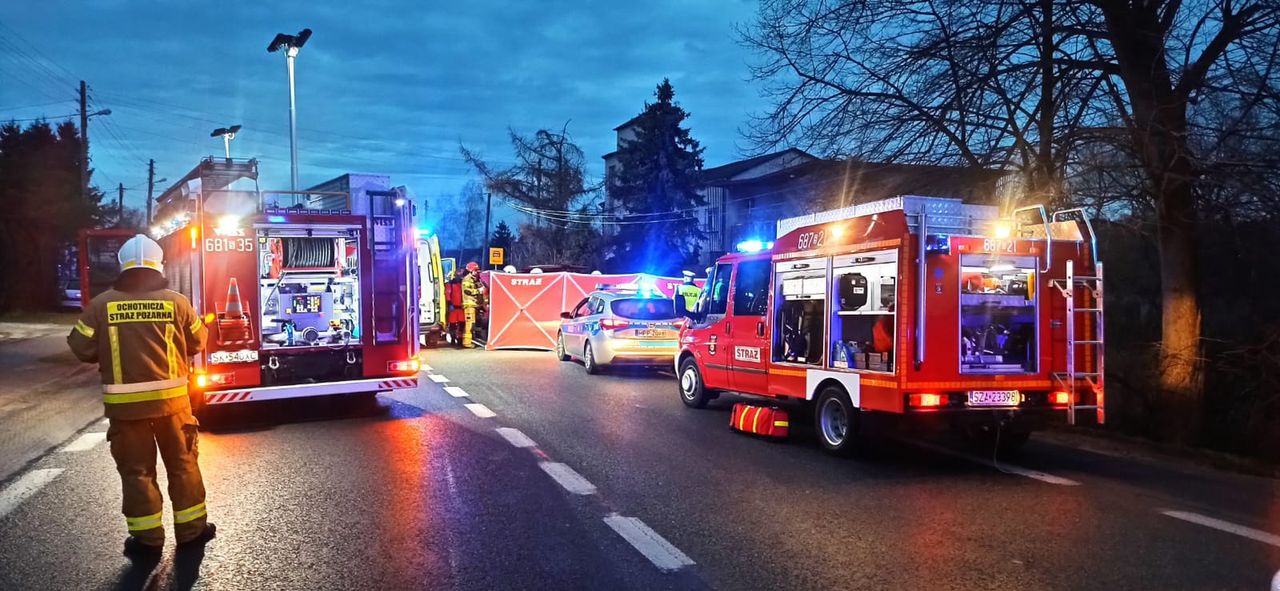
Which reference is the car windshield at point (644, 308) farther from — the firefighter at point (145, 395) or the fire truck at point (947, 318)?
the firefighter at point (145, 395)

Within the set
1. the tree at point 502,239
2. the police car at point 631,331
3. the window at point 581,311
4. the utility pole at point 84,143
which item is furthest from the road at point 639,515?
the tree at point 502,239

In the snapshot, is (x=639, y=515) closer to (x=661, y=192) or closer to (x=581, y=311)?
(x=581, y=311)

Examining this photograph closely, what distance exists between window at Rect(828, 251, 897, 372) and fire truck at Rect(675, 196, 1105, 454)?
0.04ft

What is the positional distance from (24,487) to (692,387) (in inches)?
292

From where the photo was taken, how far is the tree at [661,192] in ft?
151

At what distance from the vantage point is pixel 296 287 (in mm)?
11391

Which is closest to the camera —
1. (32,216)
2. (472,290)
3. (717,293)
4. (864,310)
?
(864,310)

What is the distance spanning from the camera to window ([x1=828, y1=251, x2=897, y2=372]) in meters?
8.16

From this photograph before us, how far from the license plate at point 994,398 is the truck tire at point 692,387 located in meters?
4.21

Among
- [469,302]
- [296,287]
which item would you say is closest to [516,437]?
[296,287]

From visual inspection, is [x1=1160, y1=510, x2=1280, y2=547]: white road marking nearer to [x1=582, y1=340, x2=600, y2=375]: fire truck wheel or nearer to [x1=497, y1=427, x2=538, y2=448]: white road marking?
[x1=497, y1=427, x2=538, y2=448]: white road marking

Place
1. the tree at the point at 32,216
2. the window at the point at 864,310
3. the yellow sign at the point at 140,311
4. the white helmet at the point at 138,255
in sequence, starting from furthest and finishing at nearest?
the tree at the point at 32,216 → the window at the point at 864,310 → the white helmet at the point at 138,255 → the yellow sign at the point at 140,311

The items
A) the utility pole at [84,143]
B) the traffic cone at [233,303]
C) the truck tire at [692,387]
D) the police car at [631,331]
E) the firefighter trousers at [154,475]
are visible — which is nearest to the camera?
the firefighter trousers at [154,475]

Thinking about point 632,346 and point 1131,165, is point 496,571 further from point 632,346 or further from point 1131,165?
point 632,346
